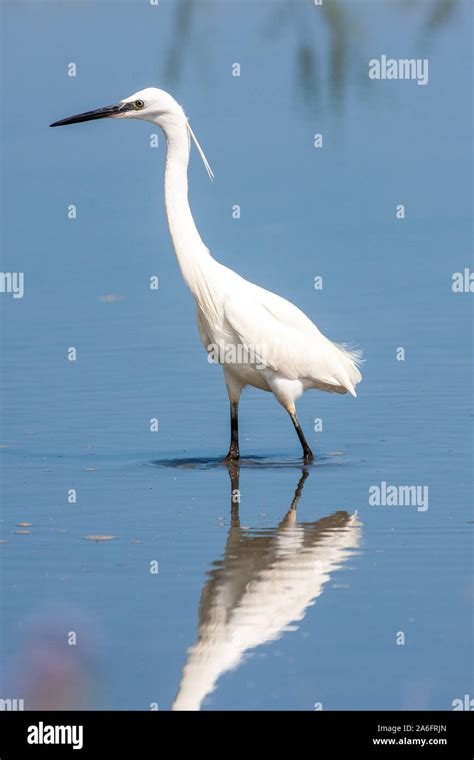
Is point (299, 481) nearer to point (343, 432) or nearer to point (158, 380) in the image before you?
point (343, 432)

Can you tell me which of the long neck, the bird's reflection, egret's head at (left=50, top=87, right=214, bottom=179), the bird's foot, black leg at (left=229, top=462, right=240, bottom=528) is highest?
egret's head at (left=50, top=87, right=214, bottom=179)

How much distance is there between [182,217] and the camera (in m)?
10.3

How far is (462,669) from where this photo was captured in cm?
642

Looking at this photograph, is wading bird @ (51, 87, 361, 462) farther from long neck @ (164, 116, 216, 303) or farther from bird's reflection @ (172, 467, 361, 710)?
bird's reflection @ (172, 467, 361, 710)

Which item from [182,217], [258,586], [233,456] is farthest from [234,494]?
[182,217]

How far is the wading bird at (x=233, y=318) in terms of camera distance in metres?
10.2

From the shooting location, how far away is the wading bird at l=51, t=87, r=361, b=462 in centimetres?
1017

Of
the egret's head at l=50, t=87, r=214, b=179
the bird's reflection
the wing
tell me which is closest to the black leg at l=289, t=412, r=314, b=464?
the wing

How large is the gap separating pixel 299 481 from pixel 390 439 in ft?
3.73

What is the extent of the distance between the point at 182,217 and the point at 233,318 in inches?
29.5

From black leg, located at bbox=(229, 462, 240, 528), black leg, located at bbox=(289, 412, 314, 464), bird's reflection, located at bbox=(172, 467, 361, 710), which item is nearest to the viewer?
bird's reflection, located at bbox=(172, 467, 361, 710)

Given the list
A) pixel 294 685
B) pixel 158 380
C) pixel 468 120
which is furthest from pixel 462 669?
pixel 468 120

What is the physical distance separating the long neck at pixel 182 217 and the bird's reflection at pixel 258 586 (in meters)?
1.82

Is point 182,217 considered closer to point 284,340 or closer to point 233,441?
point 284,340
